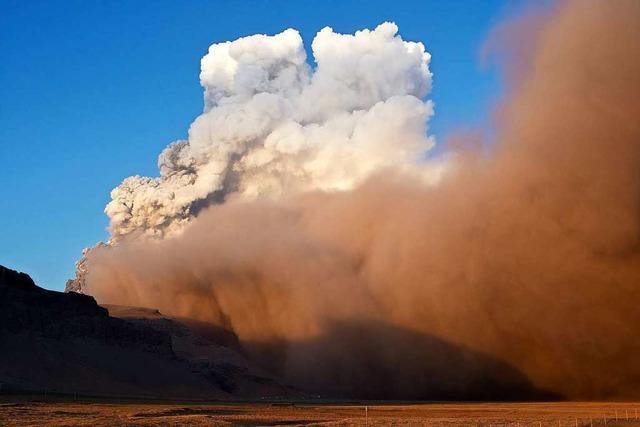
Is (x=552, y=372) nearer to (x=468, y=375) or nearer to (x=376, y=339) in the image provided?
(x=468, y=375)

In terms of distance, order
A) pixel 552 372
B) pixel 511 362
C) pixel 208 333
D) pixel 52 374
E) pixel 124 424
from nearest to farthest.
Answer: pixel 124 424
pixel 52 374
pixel 552 372
pixel 511 362
pixel 208 333

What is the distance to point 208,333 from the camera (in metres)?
126

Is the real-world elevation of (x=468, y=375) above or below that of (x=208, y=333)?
below

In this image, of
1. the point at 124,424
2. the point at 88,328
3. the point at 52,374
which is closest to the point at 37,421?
the point at 124,424

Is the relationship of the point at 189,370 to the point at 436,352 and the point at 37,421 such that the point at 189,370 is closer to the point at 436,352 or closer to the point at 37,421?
the point at 436,352

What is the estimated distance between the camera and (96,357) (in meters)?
89.9

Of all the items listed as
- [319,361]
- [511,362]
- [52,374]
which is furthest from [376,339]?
[52,374]

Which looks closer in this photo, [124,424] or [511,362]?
[124,424]

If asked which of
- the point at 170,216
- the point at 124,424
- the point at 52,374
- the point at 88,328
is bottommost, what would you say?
the point at 124,424

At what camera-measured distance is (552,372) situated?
8881cm

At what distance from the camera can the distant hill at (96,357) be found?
81.2m

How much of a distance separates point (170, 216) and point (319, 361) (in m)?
39.3

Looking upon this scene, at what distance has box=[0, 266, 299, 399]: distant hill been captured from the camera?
8119 centimetres

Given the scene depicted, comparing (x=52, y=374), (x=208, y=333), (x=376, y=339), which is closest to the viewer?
(x=52, y=374)
